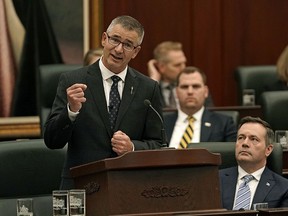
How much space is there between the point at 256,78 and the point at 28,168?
3727 mm

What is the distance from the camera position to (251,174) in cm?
603

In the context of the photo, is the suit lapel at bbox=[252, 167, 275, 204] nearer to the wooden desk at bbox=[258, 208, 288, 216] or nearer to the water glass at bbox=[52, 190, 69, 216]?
the wooden desk at bbox=[258, 208, 288, 216]

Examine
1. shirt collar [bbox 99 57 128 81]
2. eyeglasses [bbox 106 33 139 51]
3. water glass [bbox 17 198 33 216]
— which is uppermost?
eyeglasses [bbox 106 33 139 51]

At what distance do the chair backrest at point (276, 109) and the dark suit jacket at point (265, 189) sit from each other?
1.67 m

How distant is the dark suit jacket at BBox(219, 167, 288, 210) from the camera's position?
5.77 metres

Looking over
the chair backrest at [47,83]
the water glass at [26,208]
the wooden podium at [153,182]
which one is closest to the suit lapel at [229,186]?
the wooden podium at [153,182]

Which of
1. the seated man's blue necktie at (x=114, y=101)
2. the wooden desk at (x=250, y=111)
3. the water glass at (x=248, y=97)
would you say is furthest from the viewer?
the water glass at (x=248, y=97)

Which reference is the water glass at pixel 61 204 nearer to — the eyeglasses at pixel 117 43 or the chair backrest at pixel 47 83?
the eyeglasses at pixel 117 43

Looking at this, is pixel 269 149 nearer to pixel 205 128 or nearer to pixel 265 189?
pixel 265 189

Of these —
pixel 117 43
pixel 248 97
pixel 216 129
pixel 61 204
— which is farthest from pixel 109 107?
pixel 248 97

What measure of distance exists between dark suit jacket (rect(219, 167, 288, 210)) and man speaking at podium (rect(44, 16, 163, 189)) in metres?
1.00

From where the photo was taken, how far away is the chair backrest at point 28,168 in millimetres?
5559

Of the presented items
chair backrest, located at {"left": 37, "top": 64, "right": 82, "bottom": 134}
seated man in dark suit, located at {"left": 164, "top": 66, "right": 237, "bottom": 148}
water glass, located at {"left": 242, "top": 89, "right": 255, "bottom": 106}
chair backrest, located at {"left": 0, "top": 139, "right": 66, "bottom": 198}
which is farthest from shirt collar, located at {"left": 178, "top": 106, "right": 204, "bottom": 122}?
chair backrest, located at {"left": 0, "top": 139, "right": 66, "bottom": 198}

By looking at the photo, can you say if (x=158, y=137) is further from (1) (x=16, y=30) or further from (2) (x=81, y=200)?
(1) (x=16, y=30)
